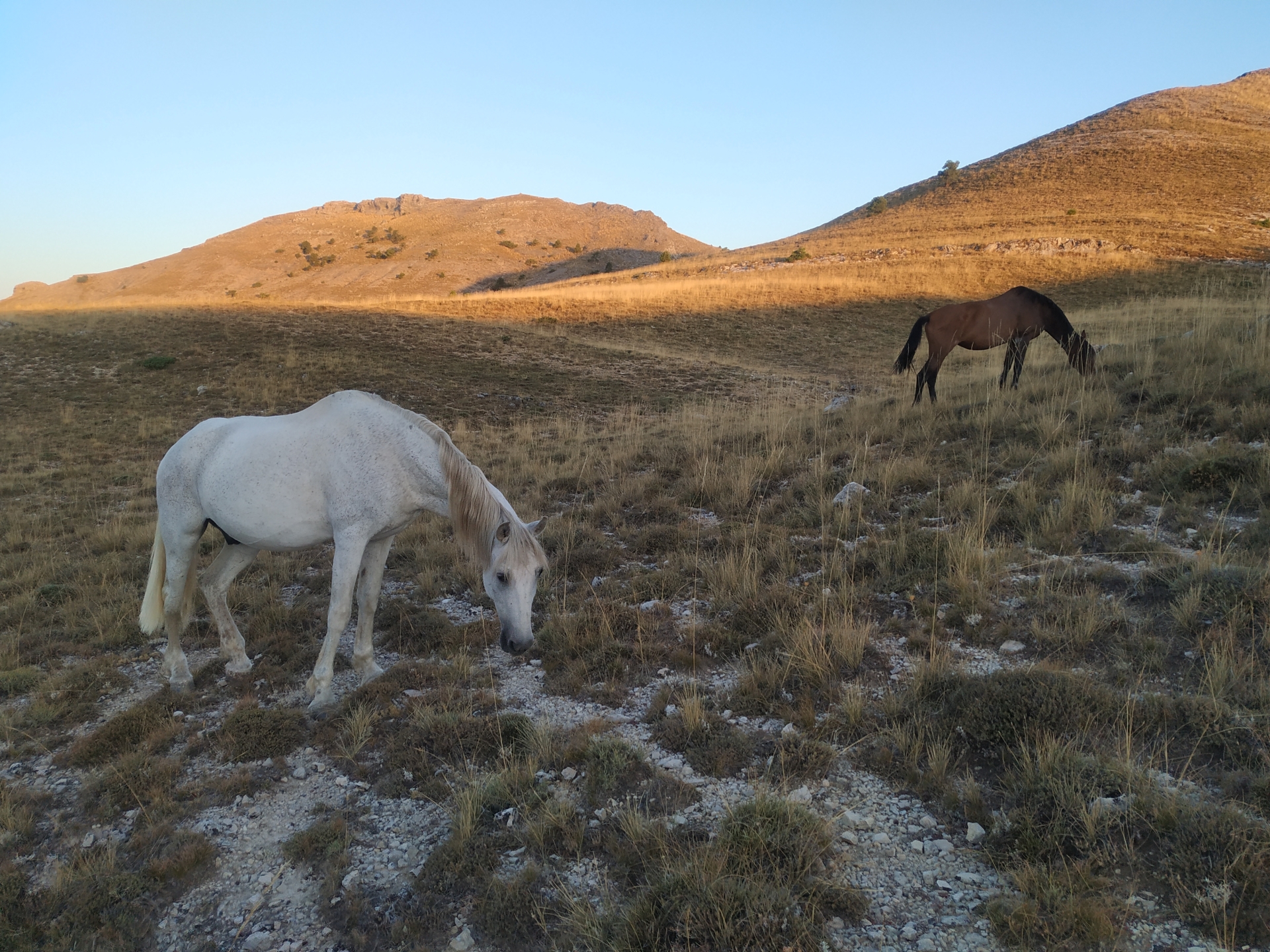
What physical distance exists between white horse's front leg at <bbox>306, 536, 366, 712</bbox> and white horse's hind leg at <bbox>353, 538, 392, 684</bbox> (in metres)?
0.26

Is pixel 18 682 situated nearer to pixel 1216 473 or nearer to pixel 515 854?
pixel 515 854

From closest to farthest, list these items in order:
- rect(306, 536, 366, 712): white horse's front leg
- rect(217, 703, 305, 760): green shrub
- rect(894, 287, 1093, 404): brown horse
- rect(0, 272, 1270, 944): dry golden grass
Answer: rect(0, 272, 1270, 944): dry golden grass → rect(217, 703, 305, 760): green shrub → rect(306, 536, 366, 712): white horse's front leg → rect(894, 287, 1093, 404): brown horse

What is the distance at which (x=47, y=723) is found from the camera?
181 inches

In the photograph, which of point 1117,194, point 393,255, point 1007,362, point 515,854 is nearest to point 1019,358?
point 1007,362

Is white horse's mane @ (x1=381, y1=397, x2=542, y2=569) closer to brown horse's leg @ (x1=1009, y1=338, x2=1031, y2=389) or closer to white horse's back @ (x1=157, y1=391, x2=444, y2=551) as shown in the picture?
white horse's back @ (x1=157, y1=391, x2=444, y2=551)

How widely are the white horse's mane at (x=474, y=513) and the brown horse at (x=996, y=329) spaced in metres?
8.95

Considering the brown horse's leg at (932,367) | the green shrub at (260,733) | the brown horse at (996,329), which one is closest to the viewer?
the green shrub at (260,733)

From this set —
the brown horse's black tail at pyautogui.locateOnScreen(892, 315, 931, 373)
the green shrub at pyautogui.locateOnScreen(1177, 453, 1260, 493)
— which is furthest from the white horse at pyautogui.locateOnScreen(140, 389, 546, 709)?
the brown horse's black tail at pyautogui.locateOnScreen(892, 315, 931, 373)

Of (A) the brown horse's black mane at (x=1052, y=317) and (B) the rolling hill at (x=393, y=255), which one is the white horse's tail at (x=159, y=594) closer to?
(A) the brown horse's black mane at (x=1052, y=317)

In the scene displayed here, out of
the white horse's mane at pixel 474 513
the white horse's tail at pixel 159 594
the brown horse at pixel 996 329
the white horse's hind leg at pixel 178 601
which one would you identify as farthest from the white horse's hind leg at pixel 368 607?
the brown horse at pixel 996 329

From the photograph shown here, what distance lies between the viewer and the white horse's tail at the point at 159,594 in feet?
17.7

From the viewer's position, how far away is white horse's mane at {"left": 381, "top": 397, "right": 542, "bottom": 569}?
4586mm

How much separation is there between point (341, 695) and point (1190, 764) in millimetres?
5150

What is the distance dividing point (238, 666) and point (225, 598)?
0.57m
